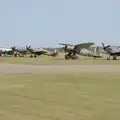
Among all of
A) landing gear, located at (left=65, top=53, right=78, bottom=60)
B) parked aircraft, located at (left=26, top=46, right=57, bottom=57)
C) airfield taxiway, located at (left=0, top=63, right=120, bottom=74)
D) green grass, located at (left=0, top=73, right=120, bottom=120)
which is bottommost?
green grass, located at (left=0, top=73, right=120, bottom=120)

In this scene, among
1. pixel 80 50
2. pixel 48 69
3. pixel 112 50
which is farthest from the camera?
pixel 80 50

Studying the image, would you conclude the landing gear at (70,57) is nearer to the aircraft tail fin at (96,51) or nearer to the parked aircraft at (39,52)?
the aircraft tail fin at (96,51)

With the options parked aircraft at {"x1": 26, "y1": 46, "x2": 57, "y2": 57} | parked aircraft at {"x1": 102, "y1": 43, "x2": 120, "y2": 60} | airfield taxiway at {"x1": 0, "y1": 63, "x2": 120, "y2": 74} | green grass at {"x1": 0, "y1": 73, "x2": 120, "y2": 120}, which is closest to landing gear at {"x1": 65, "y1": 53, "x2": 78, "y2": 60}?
parked aircraft at {"x1": 102, "y1": 43, "x2": 120, "y2": 60}

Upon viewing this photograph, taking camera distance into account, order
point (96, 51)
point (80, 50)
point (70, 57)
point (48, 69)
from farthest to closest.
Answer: point (96, 51) < point (80, 50) < point (70, 57) < point (48, 69)

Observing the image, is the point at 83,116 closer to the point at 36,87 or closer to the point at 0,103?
the point at 0,103

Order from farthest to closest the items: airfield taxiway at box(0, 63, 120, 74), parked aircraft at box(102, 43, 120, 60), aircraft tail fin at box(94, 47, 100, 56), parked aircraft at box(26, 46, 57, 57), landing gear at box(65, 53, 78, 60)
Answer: parked aircraft at box(26, 46, 57, 57), aircraft tail fin at box(94, 47, 100, 56), parked aircraft at box(102, 43, 120, 60), landing gear at box(65, 53, 78, 60), airfield taxiway at box(0, 63, 120, 74)

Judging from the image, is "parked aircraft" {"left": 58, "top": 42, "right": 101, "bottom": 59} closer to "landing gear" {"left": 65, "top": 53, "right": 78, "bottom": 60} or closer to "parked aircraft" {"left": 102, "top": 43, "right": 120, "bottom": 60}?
"landing gear" {"left": 65, "top": 53, "right": 78, "bottom": 60}

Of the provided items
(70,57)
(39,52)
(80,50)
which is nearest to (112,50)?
(80,50)

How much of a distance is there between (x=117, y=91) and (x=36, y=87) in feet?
13.0

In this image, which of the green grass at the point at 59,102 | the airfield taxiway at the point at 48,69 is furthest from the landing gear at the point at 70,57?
the green grass at the point at 59,102

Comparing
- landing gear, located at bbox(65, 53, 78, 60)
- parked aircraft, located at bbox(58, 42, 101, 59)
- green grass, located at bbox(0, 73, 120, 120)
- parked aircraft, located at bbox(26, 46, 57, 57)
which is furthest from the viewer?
parked aircraft, located at bbox(26, 46, 57, 57)

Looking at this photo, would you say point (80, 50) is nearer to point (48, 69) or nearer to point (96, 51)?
point (96, 51)

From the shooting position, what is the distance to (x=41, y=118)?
11266 millimetres

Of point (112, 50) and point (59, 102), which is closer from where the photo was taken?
point (59, 102)
